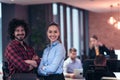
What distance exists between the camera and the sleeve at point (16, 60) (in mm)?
2475

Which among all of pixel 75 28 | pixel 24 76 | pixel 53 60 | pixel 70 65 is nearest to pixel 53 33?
pixel 53 60

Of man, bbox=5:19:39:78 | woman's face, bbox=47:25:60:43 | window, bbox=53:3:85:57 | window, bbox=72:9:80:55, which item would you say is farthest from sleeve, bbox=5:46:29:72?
window, bbox=72:9:80:55

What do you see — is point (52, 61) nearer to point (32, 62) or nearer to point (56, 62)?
point (56, 62)

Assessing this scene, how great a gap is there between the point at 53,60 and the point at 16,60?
0.31 metres

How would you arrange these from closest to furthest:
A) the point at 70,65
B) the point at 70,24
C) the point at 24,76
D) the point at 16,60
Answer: the point at 24,76 < the point at 16,60 < the point at 70,65 < the point at 70,24

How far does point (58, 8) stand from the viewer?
10.7 m

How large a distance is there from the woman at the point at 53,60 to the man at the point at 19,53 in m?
0.09

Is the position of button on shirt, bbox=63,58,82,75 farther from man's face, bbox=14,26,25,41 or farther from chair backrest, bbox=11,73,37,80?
chair backrest, bbox=11,73,37,80

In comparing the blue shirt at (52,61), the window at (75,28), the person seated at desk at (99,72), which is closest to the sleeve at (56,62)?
the blue shirt at (52,61)

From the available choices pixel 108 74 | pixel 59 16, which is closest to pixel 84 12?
pixel 59 16

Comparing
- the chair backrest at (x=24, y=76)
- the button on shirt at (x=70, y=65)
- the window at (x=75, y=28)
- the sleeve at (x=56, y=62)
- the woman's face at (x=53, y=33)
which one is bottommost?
the button on shirt at (x=70, y=65)

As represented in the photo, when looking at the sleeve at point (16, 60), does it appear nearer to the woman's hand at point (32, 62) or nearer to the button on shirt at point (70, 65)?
the woman's hand at point (32, 62)

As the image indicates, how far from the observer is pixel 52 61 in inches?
101

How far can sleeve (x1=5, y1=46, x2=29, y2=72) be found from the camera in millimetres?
2475
